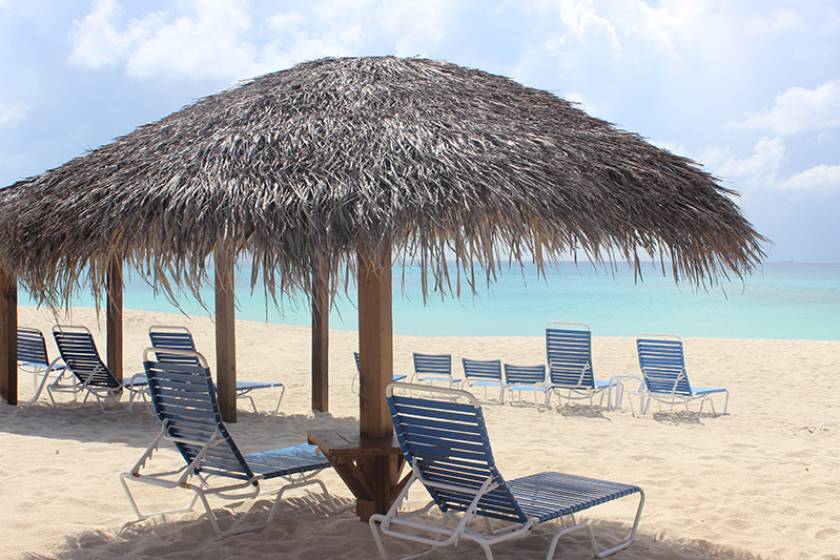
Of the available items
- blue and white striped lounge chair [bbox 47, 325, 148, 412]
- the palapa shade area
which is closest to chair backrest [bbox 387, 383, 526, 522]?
the palapa shade area

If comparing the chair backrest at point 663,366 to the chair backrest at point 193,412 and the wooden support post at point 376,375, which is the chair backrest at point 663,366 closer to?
the wooden support post at point 376,375

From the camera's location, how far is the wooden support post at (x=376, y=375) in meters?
4.18

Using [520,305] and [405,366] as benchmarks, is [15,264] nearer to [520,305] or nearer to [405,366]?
[405,366]

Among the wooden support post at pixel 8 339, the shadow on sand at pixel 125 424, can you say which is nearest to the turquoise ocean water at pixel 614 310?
the wooden support post at pixel 8 339

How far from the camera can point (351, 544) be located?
158 inches

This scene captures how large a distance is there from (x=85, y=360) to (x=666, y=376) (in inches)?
238

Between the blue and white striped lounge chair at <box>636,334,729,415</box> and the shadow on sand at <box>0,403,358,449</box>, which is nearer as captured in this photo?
the shadow on sand at <box>0,403,358,449</box>

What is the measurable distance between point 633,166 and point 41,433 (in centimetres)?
548

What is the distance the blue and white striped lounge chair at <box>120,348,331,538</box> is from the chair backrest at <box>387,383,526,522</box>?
33.7 inches

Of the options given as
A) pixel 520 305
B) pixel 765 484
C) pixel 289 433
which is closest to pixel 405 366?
pixel 289 433

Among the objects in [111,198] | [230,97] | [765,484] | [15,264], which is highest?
[230,97]

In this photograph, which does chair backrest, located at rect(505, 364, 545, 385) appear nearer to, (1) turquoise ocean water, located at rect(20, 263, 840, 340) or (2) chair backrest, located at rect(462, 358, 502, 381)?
(2) chair backrest, located at rect(462, 358, 502, 381)

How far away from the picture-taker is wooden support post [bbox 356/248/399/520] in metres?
4.18

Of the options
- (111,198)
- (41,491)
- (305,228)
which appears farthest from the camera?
(41,491)
